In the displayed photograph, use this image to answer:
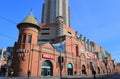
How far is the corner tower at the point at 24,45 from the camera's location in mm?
31031

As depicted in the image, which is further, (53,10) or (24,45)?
(53,10)

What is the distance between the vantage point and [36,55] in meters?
33.8

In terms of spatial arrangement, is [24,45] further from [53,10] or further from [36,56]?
[53,10]

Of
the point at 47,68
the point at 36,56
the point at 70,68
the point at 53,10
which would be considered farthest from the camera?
the point at 53,10

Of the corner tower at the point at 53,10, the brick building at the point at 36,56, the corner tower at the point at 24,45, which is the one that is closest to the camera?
the corner tower at the point at 24,45

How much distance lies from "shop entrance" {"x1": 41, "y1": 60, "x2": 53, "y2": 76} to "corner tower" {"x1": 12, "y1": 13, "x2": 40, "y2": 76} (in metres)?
4.96

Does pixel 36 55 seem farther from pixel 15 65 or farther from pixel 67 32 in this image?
pixel 67 32

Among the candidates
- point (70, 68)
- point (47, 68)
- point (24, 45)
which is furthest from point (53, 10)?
point (24, 45)

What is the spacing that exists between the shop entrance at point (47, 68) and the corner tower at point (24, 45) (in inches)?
195

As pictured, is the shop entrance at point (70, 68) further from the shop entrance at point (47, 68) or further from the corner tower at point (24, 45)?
the corner tower at point (24, 45)

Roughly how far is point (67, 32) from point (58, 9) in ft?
142

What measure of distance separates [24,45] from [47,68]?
8.47 meters

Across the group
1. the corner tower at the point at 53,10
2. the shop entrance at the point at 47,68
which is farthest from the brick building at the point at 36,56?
the corner tower at the point at 53,10

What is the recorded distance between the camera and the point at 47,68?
3600 centimetres
